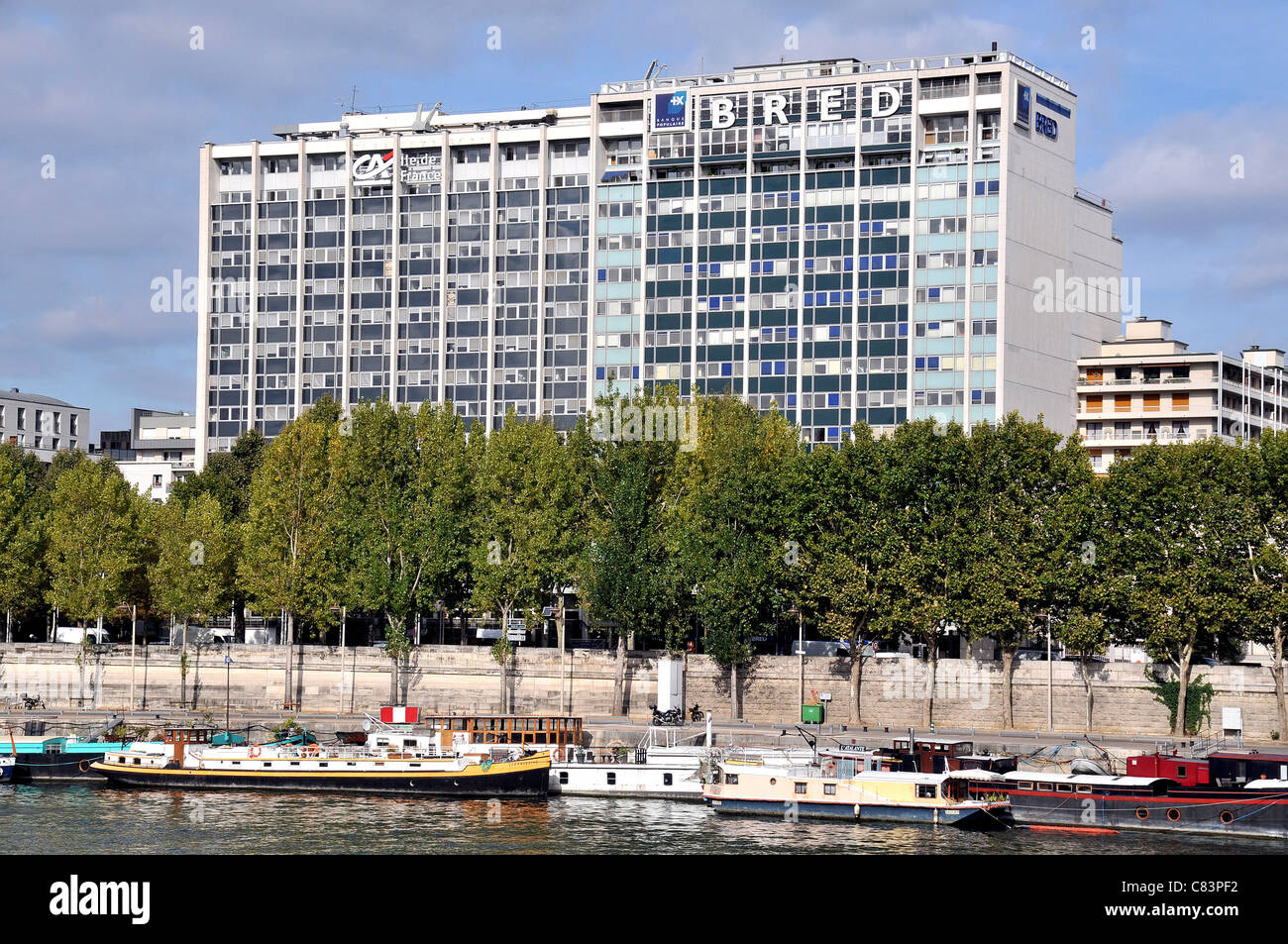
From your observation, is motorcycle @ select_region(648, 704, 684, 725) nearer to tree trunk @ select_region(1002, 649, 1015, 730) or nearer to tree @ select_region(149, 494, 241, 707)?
tree trunk @ select_region(1002, 649, 1015, 730)

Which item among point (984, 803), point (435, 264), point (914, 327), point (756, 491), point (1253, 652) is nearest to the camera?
point (984, 803)

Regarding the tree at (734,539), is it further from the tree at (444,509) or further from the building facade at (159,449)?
the building facade at (159,449)

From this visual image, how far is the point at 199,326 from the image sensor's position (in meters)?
169

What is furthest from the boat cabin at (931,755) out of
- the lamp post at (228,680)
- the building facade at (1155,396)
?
the building facade at (1155,396)

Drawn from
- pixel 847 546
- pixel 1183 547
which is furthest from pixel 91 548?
pixel 1183 547

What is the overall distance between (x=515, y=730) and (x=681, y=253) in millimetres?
81690

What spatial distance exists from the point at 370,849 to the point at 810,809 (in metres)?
Answer: 22.4

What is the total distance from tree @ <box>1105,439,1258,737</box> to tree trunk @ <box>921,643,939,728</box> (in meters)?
12.3

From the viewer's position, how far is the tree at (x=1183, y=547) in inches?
3383

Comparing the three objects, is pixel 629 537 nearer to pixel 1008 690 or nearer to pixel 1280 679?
pixel 1008 690

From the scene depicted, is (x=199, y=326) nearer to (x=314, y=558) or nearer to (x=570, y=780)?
(x=314, y=558)

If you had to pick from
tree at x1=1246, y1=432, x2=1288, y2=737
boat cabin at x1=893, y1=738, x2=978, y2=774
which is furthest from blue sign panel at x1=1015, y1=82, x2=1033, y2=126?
boat cabin at x1=893, y1=738, x2=978, y2=774

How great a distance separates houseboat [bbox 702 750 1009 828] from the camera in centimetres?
6625
